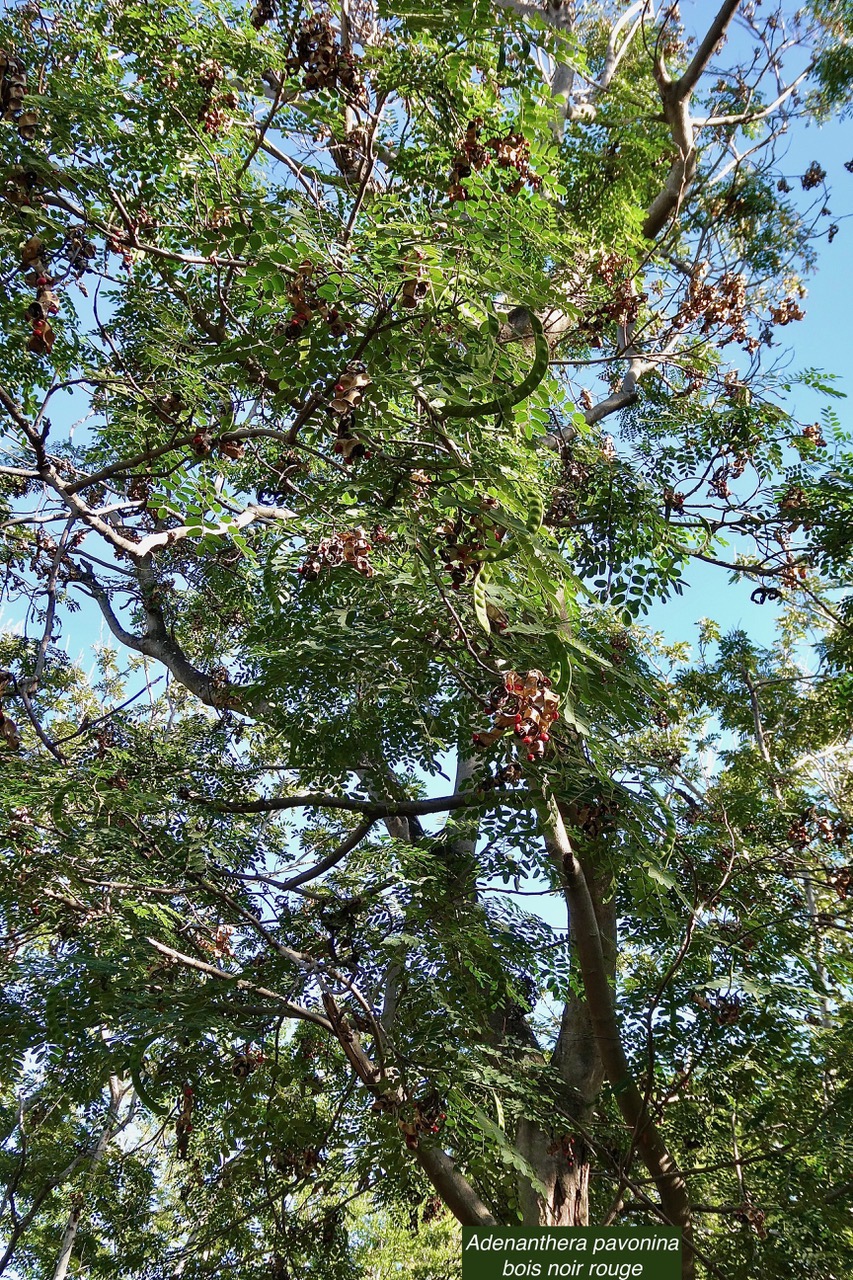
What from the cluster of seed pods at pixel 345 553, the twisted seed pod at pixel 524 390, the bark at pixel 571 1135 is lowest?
the bark at pixel 571 1135

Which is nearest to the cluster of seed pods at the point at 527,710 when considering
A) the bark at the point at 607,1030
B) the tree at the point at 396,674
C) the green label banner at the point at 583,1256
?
the tree at the point at 396,674

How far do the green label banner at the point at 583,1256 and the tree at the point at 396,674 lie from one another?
217 mm

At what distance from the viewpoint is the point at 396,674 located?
4.11 meters

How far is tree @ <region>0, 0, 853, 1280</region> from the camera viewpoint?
8.07 feet

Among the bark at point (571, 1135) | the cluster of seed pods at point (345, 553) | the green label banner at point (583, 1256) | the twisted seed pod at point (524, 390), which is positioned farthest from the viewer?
the bark at point (571, 1135)

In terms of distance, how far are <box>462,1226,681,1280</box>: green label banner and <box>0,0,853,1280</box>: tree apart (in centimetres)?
22

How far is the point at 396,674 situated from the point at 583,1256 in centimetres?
234

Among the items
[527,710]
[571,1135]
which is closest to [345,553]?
[527,710]

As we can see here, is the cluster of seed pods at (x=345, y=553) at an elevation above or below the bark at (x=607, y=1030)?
above

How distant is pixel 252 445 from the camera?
18.5 ft

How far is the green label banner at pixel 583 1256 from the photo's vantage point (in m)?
3.06

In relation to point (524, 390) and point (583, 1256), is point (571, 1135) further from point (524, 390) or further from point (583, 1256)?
point (524, 390)

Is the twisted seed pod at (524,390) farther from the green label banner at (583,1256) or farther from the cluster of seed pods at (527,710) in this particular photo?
the green label banner at (583,1256)

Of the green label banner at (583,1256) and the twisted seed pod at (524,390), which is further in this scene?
the green label banner at (583,1256)
